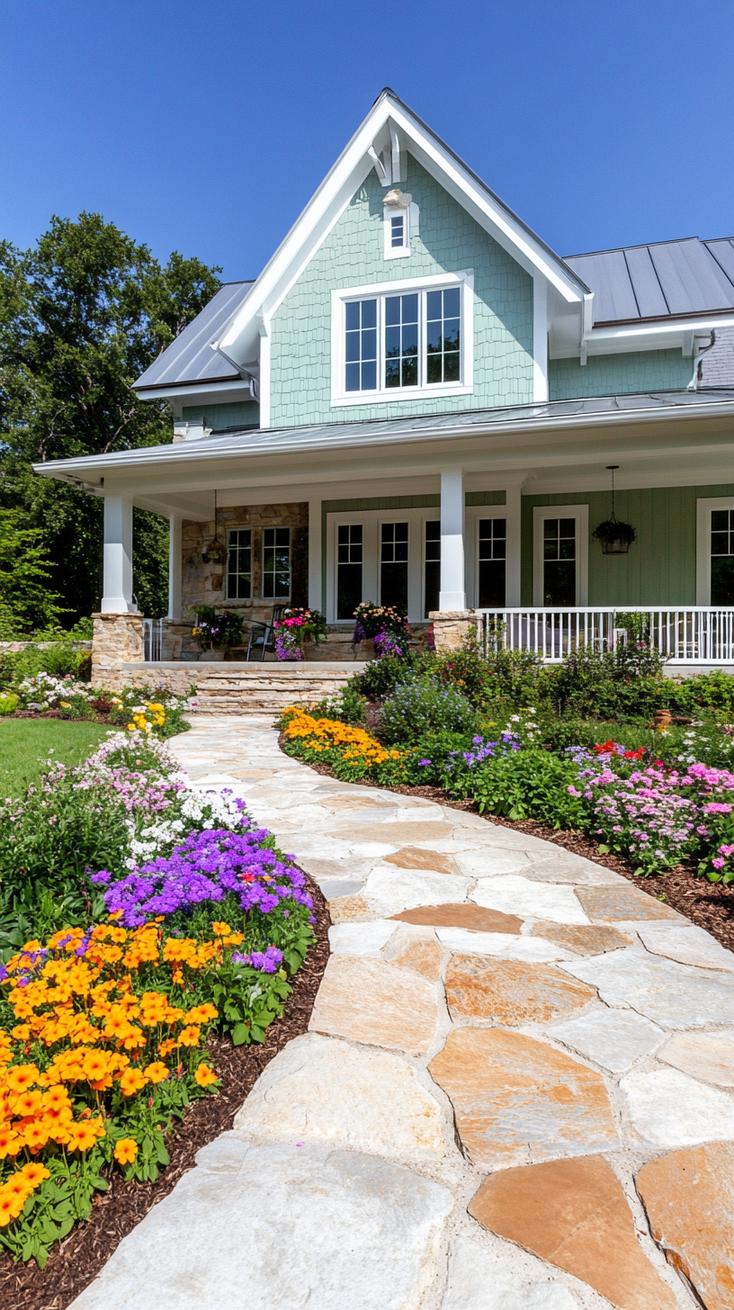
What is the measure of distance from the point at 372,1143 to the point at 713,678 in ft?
26.1

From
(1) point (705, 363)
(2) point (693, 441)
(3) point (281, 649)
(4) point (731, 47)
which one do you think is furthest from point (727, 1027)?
(1) point (705, 363)

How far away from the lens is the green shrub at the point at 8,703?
30.9ft

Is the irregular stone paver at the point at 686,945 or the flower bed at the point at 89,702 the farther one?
the flower bed at the point at 89,702

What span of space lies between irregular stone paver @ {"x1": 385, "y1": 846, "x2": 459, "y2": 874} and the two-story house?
18.5ft

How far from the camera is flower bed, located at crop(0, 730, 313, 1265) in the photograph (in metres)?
1.63

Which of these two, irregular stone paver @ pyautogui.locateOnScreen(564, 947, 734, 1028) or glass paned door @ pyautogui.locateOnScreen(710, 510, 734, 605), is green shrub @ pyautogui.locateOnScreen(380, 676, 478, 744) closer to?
irregular stone paver @ pyautogui.locateOnScreen(564, 947, 734, 1028)

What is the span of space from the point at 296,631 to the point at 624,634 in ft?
15.8

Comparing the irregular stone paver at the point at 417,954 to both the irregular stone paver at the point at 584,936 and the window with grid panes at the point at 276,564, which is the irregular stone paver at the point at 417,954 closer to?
the irregular stone paver at the point at 584,936

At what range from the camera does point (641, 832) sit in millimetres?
4105

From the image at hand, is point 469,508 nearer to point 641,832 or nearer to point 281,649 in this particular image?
point 281,649

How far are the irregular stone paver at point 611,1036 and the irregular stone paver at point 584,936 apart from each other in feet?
1.68

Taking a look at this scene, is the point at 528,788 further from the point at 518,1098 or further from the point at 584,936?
the point at 518,1098

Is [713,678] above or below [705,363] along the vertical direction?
below

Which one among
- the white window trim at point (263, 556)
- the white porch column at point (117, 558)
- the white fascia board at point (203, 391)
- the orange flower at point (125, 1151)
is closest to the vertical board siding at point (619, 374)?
the white window trim at point (263, 556)
